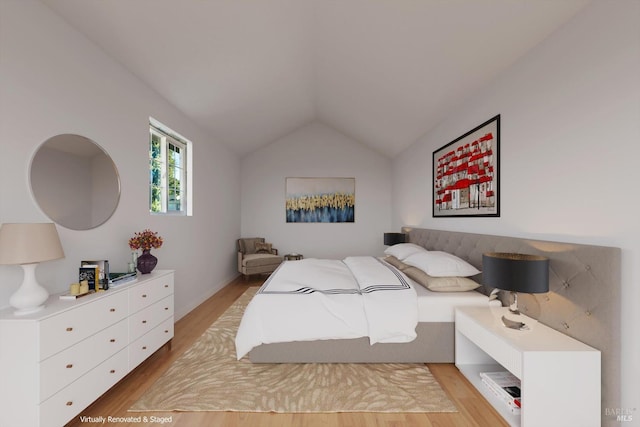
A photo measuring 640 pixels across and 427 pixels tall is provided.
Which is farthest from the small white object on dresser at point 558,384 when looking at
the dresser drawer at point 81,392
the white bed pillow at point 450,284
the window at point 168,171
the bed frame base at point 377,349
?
the window at point 168,171

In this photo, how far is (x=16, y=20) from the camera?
1.75m

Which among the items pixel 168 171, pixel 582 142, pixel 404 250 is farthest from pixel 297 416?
pixel 168 171

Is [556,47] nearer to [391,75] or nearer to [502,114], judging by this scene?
[502,114]

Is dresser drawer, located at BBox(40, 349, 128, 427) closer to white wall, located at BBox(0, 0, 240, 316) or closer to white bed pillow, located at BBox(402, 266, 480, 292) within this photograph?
white wall, located at BBox(0, 0, 240, 316)

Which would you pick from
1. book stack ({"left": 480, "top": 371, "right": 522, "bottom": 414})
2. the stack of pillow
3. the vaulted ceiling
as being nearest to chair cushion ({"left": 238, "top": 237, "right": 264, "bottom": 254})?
the vaulted ceiling

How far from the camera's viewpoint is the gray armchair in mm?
5311

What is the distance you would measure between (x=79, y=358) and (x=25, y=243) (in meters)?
0.74

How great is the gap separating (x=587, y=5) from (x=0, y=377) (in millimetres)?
3818

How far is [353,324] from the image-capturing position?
235cm

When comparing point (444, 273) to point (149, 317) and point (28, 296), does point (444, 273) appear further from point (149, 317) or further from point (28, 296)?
point (28, 296)

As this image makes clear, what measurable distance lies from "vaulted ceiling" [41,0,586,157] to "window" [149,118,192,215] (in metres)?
0.42

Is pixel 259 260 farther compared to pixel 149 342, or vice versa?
pixel 259 260

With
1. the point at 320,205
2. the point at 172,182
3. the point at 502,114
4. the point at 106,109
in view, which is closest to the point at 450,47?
the point at 502,114

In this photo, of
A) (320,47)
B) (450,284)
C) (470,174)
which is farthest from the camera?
(320,47)
